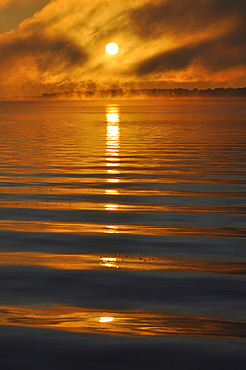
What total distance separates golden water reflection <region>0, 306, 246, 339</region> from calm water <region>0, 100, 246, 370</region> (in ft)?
0.04

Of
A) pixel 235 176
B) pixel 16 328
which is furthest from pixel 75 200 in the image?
pixel 16 328

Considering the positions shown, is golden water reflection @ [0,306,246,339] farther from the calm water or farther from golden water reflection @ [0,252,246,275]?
golden water reflection @ [0,252,246,275]

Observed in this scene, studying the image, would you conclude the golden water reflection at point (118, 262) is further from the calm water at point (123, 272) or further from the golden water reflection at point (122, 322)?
the golden water reflection at point (122, 322)

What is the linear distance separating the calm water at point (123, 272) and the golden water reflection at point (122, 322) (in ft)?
0.04

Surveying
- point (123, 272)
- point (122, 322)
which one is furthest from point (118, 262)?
point (122, 322)

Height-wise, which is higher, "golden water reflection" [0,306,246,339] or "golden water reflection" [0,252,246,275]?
"golden water reflection" [0,252,246,275]

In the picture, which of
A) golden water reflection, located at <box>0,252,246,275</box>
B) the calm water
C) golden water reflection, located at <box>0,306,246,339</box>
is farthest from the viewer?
golden water reflection, located at <box>0,252,246,275</box>

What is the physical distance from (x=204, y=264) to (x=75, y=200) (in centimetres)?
720

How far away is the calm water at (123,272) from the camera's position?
22.7 ft

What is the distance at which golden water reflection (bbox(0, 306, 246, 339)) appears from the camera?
7418 millimetres

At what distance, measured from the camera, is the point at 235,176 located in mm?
22359

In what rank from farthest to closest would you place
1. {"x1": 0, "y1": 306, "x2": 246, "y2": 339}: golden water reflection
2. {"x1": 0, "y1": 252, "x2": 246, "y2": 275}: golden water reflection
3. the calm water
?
{"x1": 0, "y1": 252, "x2": 246, "y2": 275}: golden water reflection → {"x1": 0, "y1": 306, "x2": 246, "y2": 339}: golden water reflection → the calm water

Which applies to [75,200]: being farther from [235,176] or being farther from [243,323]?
[243,323]

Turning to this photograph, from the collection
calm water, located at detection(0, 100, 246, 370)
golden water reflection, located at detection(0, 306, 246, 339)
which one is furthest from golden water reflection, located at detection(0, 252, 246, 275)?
golden water reflection, located at detection(0, 306, 246, 339)
